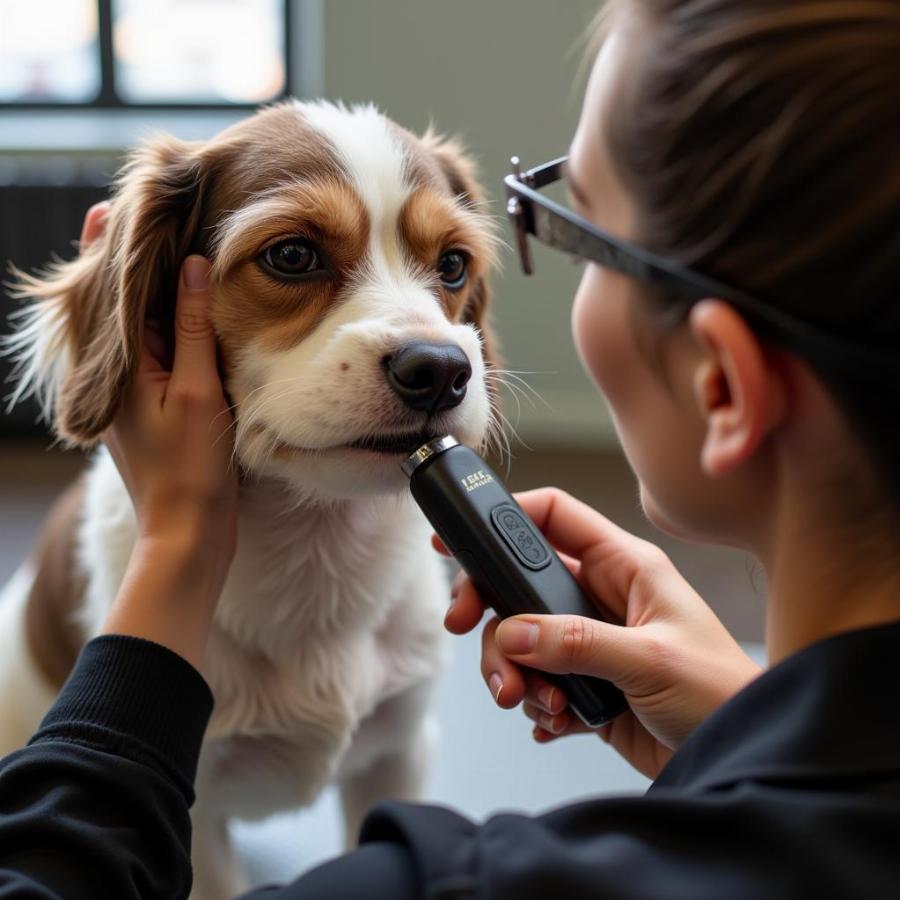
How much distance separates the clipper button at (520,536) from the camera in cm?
87

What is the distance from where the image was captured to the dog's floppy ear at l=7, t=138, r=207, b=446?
3.25 feet

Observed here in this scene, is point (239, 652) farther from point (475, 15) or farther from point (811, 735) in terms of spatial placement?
point (475, 15)

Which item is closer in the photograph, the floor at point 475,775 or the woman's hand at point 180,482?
the woman's hand at point 180,482

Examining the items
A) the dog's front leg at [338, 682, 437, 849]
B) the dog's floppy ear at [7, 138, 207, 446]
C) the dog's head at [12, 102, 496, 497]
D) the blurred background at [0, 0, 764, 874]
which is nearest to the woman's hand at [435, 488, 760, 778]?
Result: the dog's head at [12, 102, 496, 497]

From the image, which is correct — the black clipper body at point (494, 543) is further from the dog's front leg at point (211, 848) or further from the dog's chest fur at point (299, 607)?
the dog's front leg at point (211, 848)

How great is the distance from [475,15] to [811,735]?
2.63m

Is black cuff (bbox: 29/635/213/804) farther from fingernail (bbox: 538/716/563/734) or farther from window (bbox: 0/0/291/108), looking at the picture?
window (bbox: 0/0/291/108)

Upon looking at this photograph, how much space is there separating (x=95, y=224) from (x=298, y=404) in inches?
14.8

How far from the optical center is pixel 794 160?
0.50 meters

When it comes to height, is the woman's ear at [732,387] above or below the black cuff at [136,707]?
above

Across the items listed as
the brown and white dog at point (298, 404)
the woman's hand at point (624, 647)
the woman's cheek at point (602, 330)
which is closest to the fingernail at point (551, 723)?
the woman's hand at point (624, 647)

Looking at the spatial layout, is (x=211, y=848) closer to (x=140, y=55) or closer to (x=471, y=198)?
(x=471, y=198)

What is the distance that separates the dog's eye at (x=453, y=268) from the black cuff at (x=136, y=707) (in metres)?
0.47

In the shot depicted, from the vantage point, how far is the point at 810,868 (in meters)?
0.48
